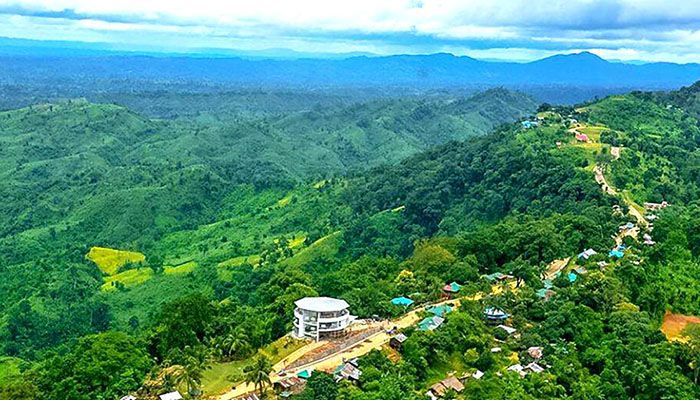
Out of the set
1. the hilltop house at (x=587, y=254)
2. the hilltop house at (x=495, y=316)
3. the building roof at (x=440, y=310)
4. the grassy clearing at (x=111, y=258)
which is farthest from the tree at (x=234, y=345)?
the grassy clearing at (x=111, y=258)

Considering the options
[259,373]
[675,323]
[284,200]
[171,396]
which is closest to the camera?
[171,396]

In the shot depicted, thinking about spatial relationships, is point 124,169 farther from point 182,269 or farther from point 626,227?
point 626,227

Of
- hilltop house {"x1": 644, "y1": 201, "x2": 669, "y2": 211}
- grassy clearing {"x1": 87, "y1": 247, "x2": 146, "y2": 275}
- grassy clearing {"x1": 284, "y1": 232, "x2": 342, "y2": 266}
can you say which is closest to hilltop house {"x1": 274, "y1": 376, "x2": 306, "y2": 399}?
grassy clearing {"x1": 284, "y1": 232, "x2": 342, "y2": 266}

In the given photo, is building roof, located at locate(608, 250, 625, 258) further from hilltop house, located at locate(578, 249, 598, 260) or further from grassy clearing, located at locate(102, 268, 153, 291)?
grassy clearing, located at locate(102, 268, 153, 291)

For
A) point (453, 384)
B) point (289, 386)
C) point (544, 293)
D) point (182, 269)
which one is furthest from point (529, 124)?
point (289, 386)

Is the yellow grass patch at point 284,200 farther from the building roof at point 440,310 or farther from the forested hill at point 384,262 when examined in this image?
the building roof at point 440,310

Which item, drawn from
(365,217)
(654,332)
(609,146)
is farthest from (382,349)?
(609,146)
